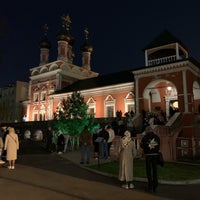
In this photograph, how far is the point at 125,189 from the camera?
760cm

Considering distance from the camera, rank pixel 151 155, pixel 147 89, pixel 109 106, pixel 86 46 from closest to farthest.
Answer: pixel 151 155 → pixel 147 89 → pixel 109 106 → pixel 86 46

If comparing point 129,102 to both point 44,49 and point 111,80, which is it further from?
point 44,49

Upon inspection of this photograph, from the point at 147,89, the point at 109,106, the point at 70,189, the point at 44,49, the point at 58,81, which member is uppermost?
the point at 44,49

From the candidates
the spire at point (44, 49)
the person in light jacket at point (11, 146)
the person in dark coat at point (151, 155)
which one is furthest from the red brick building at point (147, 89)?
the person in light jacket at point (11, 146)

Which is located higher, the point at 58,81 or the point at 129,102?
the point at 58,81

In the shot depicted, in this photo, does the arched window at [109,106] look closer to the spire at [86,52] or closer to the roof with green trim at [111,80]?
the roof with green trim at [111,80]

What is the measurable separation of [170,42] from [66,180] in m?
18.6

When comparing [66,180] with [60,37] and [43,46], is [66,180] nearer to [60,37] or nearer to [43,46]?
[60,37]

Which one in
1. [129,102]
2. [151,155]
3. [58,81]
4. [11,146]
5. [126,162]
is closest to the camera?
[151,155]

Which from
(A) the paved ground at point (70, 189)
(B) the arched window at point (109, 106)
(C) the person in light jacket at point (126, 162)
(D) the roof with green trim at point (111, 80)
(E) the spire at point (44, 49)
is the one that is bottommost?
(A) the paved ground at point (70, 189)

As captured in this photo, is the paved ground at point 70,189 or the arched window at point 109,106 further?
the arched window at point 109,106

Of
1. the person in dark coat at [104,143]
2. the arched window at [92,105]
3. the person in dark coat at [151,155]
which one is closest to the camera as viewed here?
the person in dark coat at [151,155]

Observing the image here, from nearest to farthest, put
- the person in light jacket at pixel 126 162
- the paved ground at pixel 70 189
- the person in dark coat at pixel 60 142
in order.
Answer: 1. the paved ground at pixel 70 189
2. the person in light jacket at pixel 126 162
3. the person in dark coat at pixel 60 142

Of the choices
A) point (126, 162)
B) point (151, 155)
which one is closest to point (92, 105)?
point (126, 162)
